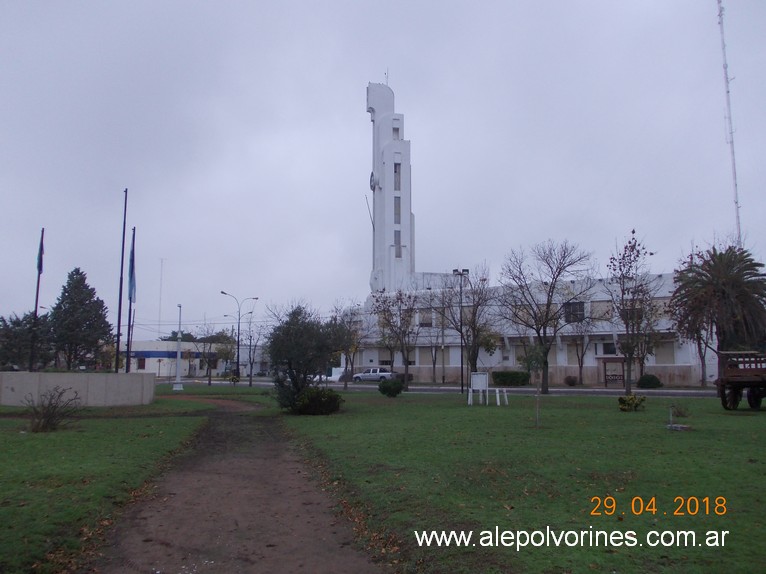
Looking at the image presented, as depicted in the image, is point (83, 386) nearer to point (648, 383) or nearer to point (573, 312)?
point (573, 312)

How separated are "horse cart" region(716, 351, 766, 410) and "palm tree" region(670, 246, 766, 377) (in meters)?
7.71

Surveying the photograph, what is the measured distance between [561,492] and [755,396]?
748 inches

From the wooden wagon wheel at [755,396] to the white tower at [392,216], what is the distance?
2033 inches

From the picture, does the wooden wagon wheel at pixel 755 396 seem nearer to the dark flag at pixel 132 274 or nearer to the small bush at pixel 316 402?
the small bush at pixel 316 402

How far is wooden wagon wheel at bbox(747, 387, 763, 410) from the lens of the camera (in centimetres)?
2330

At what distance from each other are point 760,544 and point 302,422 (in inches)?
679

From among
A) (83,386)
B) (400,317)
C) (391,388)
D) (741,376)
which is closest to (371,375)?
(400,317)

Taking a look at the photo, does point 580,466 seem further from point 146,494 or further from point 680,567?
point 146,494

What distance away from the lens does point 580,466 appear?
10570mm

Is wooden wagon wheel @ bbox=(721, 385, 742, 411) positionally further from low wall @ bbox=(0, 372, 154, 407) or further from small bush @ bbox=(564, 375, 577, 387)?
small bush @ bbox=(564, 375, 577, 387)

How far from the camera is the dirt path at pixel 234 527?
259 inches

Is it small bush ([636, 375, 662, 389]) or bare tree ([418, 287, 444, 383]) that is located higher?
Answer: bare tree ([418, 287, 444, 383])

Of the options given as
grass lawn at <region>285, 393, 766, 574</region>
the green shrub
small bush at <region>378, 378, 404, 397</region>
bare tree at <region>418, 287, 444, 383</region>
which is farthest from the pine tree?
grass lawn at <region>285, 393, 766, 574</region>

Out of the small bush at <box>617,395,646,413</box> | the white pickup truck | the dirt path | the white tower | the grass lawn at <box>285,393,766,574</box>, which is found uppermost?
the white tower
